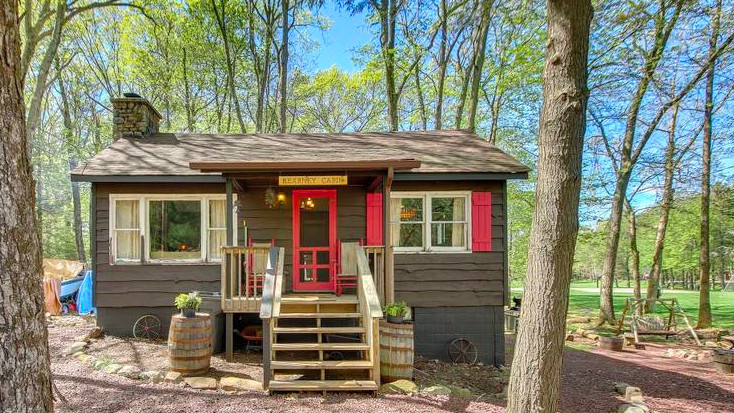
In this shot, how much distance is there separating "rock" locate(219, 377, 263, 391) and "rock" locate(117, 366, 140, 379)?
112cm

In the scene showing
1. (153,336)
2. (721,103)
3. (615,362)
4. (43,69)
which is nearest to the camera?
(153,336)

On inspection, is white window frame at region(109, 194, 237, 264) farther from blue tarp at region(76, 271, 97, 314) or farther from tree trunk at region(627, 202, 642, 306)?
tree trunk at region(627, 202, 642, 306)

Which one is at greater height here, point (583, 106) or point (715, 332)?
point (583, 106)

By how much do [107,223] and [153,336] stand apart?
225cm

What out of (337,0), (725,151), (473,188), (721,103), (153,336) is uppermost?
(337,0)

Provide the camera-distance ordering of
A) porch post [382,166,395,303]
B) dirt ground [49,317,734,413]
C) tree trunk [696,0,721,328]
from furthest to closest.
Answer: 1. tree trunk [696,0,721,328]
2. porch post [382,166,395,303]
3. dirt ground [49,317,734,413]

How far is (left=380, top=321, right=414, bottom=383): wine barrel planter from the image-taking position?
17.0ft

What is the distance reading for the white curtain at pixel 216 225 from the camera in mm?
7406

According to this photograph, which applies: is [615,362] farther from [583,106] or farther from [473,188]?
[583,106]

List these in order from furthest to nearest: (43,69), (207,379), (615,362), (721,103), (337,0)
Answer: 1. (337,0)
2. (721,103)
3. (43,69)
4. (615,362)
5. (207,379)

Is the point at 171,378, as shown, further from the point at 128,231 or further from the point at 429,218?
the point at 429,218

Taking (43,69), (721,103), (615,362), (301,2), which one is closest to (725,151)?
(721,103)

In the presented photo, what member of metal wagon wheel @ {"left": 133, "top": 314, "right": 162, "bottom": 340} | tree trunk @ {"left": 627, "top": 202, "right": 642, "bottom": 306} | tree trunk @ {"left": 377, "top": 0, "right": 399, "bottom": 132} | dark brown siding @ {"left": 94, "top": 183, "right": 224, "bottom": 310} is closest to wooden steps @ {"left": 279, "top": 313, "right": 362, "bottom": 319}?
dark brown siding @ {"left": 94, "top": 183, "right": 224, "bottom": 310}

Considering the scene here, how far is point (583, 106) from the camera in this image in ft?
10.8
